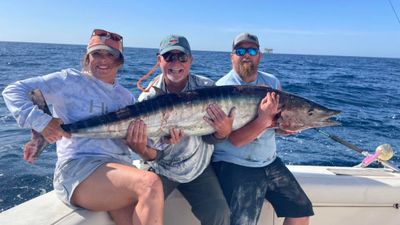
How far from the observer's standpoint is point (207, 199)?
9.10 ft

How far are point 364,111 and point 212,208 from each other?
35.0 feet

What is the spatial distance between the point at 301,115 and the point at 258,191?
2.41 ft

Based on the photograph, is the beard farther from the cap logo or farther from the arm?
the cap logo

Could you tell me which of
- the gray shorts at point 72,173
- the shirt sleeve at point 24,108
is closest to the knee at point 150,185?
the gray shorts at point 72,173

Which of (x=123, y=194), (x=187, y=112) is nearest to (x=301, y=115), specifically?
(x=187, y=112)

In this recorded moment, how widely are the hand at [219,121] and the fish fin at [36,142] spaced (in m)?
1.14

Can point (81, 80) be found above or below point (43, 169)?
above

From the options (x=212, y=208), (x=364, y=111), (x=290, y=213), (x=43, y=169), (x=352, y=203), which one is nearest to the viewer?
(x=212, y=208)

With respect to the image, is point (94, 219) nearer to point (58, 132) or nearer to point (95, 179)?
point (95, 179)

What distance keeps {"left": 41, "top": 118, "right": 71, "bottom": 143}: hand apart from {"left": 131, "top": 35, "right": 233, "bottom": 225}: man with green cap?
526mm

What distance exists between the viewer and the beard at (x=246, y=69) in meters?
3.24

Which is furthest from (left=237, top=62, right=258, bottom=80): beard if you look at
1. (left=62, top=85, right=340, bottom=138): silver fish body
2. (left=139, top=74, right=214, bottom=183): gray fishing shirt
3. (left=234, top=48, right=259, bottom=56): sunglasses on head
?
(left=139, top=74, right=214, bottom=183): gray fishing shirt

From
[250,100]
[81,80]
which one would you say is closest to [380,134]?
[250,100]

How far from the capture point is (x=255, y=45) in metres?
3.29
